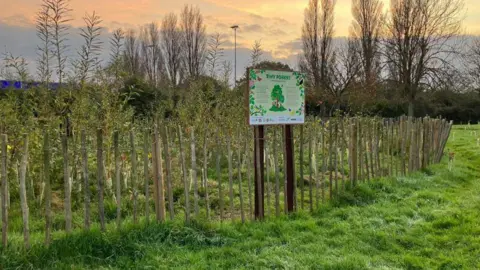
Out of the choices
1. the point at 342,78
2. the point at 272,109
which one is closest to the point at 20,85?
the point at 272,109

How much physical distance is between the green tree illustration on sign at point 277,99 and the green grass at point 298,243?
1.42 meters

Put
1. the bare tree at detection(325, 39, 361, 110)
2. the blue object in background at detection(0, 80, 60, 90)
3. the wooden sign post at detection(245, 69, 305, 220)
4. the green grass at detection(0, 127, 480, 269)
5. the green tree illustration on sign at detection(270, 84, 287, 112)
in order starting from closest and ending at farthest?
1. the green grass at detection(0, 127, 480, 269)
2. the wooden sign post at detection(245, 69, 305, 220)
3. the green tree illustration on sign at detection(270, 84, 287, 112)
4. the blue object in background at detection(0, 80, 60, 90)
5. the bare tree at detection(325, 39, 361, 110)

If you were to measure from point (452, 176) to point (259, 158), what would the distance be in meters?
5.37

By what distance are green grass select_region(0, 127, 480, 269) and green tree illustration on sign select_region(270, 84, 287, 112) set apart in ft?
4.65

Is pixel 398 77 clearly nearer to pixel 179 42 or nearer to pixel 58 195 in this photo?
pixel 179 42

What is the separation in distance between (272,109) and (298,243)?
68.8 inches

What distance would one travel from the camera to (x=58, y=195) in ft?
17.8

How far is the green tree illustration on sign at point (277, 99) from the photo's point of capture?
491 cm

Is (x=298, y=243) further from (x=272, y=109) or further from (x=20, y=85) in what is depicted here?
(x=20, y=85)

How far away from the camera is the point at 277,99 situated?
4.96m

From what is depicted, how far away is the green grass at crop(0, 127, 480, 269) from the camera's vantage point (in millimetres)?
3363

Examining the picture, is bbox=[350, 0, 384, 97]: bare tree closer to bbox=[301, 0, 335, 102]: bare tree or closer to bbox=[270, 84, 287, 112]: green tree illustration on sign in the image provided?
bbox=[301, 0, 335, 102]: bare tree

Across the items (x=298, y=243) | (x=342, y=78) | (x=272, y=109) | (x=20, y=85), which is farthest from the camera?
(x=342, y=78)

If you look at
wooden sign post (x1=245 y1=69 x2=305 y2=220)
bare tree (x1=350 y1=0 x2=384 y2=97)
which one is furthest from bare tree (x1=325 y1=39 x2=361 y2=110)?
wooden sign post (x1=245 y1=69 x2=305 y2=220)
